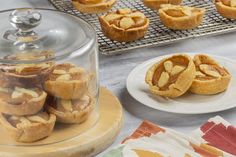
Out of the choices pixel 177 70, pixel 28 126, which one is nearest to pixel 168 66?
pixel 177 70

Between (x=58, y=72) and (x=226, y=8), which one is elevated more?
(x=58, y=72)

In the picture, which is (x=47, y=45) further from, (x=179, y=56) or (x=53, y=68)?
(x=179, y=56)

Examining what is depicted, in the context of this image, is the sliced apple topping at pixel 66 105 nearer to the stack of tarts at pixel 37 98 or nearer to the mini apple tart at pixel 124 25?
the stack of tarts at pixel 37 98

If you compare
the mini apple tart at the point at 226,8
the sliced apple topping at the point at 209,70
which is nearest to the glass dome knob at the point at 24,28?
the sliced apple topping at the point at 209,70

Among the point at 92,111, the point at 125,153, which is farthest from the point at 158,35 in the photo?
the point at 125,153

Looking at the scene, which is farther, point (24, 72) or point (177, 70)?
point (177, 70)

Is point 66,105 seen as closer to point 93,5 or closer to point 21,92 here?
point 21,92

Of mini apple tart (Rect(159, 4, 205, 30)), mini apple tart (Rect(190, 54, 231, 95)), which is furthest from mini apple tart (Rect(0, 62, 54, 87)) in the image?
mini apple tart (Rect(159, 4, 205, 30))
